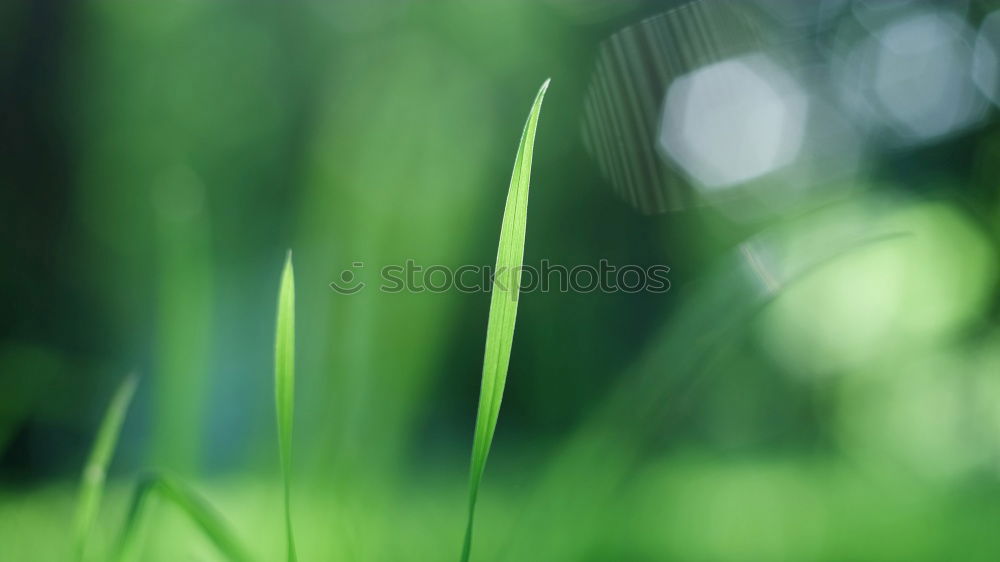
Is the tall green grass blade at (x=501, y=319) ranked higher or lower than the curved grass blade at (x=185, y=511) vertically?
higher

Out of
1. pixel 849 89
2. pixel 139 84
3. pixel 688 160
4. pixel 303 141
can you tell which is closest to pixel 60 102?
pixel 139 84

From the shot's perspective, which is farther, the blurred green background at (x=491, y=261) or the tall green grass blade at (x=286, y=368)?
the blurred green background at (x=491, y=261)

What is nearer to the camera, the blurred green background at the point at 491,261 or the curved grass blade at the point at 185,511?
the curved grass blade at the point at 185,511

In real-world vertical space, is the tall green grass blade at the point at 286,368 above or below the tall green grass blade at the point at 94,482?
above

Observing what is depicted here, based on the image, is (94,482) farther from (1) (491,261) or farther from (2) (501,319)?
(1) (491,261)

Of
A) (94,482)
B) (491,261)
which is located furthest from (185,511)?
(491,261)
